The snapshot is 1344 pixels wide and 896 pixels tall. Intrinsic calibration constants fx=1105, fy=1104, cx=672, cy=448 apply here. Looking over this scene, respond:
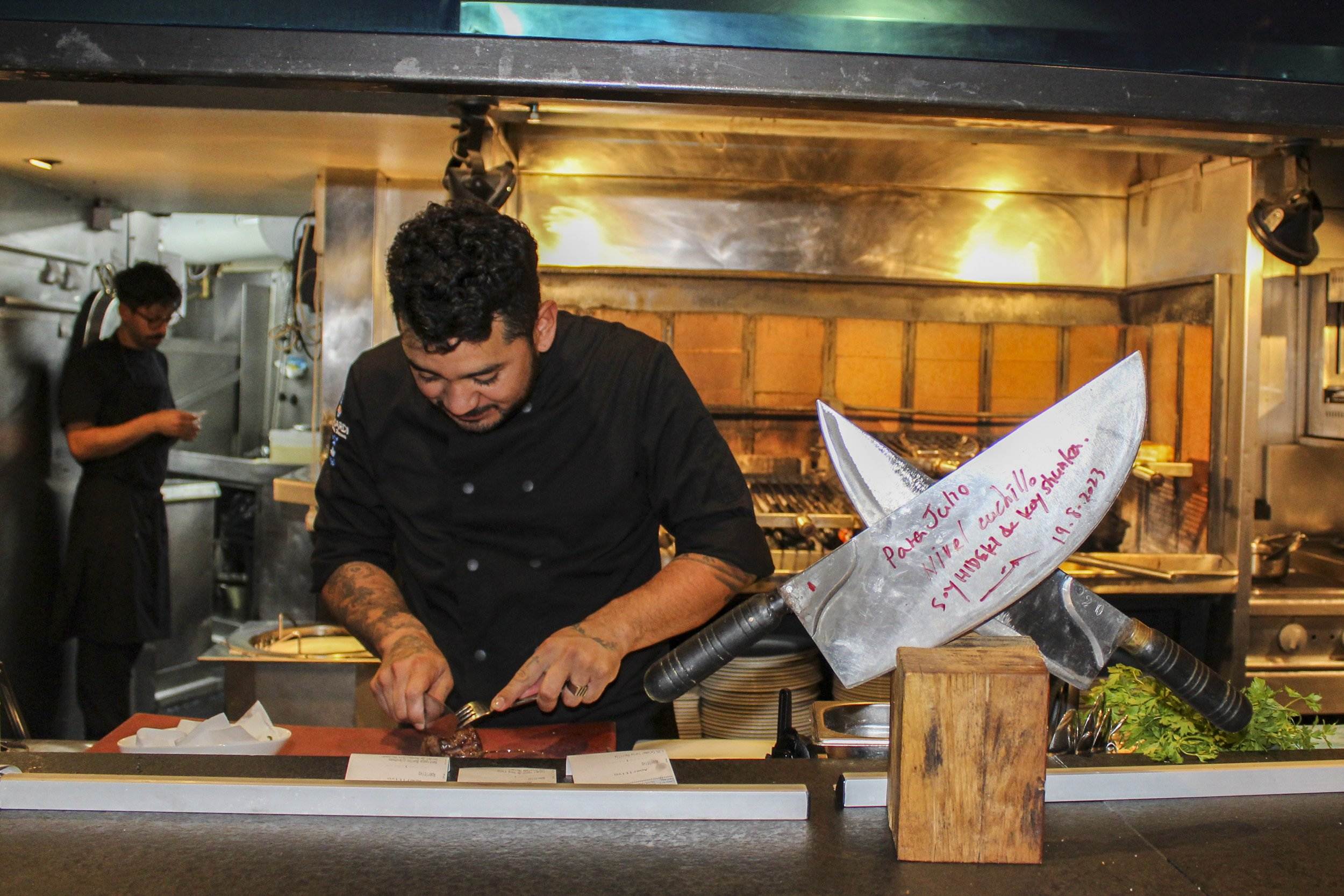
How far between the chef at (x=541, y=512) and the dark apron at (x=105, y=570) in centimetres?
268

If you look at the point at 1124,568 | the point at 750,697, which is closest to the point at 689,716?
the point at 750,697

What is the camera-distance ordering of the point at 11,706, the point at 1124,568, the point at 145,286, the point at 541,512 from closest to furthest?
1. the point at 11,706
2. the point at 541,512
3. the point at 1124,568
4. the point at 145,286

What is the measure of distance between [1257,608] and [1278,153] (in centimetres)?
163

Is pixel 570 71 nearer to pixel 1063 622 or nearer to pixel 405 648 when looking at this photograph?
pixel 1063 622

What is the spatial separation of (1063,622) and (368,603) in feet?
4.17

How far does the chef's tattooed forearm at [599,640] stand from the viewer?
1.79 metres

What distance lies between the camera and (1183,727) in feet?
4.80

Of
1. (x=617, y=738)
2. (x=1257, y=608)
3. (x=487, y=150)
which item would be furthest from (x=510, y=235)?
(x=1257, y=608)

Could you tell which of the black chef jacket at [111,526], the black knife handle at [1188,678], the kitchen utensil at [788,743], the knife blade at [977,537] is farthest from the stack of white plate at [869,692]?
the black chef jacket at [111,526]

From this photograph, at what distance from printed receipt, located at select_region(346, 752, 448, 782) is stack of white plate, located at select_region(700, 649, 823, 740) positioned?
7.63ft

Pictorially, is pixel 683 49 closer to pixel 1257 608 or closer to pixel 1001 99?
pixel 1001 99

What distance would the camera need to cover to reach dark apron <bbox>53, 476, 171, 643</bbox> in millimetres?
4445

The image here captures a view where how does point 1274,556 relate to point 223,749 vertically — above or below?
above

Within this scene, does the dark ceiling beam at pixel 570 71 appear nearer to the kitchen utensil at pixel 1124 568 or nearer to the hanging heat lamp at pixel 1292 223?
the hanging heat lamp at pixel 1292 223
